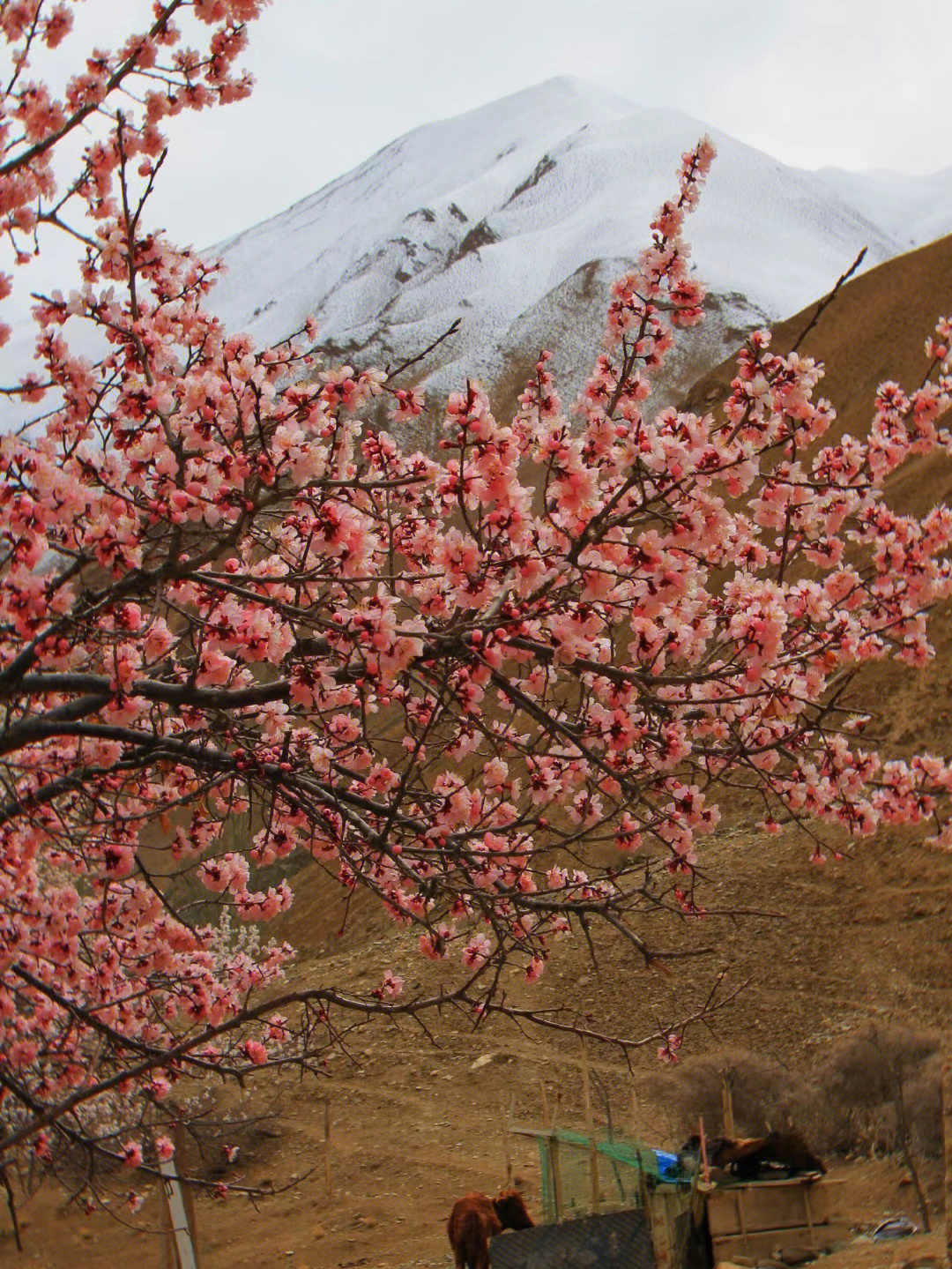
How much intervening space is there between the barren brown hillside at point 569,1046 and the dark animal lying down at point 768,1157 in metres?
1.02

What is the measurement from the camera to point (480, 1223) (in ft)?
35.7

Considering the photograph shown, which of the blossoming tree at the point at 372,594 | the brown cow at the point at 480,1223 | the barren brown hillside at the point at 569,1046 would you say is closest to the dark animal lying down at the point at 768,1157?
the barren brown hillside at the point at 569,1046

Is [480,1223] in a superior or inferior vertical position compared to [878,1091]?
inferior

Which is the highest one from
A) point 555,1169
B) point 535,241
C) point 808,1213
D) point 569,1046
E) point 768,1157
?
point 535,241

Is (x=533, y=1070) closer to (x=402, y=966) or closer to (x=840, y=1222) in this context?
(x=402, y=966)

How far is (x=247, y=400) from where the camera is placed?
441 cm

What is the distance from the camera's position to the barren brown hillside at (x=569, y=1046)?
1380 centimetres

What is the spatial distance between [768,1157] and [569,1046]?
24.1 ft

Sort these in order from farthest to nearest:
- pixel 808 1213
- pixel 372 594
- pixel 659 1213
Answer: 1. pixel 659 1213
2. pixel 808 1213
3. pixel 372 594

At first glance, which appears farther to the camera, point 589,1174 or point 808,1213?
point 589,1174

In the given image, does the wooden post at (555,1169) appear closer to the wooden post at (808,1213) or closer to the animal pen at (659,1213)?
the animal pen at (659,1213)

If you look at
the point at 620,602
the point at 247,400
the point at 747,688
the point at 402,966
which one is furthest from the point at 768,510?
the point at 402,966

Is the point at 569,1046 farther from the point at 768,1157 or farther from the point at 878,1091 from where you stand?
the point at 768,1157

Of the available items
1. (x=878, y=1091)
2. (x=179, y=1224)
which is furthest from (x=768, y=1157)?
(x=179, y=1224)
